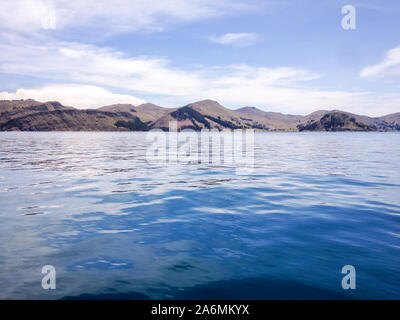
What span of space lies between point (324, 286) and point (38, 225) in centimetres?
1139

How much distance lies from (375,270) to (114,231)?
9.40m

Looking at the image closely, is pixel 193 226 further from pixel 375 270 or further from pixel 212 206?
pixel 375 270

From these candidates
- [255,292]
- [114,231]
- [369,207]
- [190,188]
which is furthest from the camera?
[190,188]

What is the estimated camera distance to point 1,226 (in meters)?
11.5

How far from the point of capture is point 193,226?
39.3 feet

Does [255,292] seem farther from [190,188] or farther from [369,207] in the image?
[190,188]

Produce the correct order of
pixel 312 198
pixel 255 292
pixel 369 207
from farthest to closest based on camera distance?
1. pixel 312 198
2. pixel 369 207
3. pixel 255 292

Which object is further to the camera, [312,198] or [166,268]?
[312,198]
